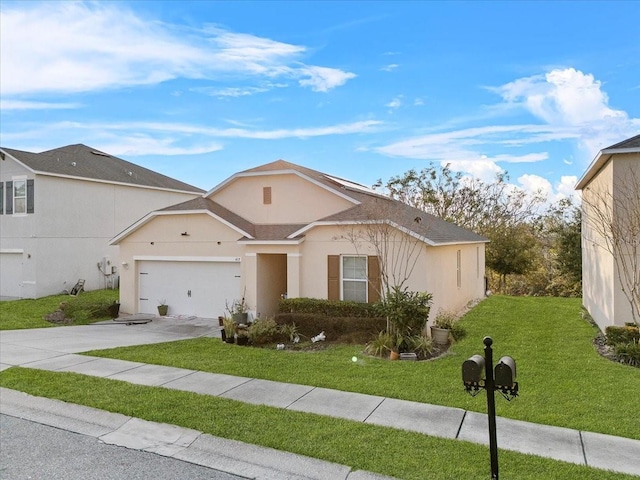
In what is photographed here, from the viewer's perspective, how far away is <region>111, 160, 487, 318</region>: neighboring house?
13820mm

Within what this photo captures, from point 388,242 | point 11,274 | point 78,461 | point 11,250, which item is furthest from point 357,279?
point 11,274

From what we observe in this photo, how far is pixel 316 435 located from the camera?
5.91 metres

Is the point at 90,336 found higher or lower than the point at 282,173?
lower

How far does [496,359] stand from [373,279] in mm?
4532

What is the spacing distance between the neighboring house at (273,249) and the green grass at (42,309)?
4.81 feet

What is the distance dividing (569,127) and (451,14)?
9.10 meters

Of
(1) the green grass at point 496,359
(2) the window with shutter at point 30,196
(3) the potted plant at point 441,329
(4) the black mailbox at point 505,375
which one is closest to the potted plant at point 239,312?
(1) the green grass at point 496,359

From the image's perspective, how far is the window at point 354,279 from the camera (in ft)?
45.4

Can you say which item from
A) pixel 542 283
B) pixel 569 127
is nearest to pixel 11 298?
pixel 569 127

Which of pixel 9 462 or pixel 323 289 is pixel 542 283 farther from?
pixel 9 462

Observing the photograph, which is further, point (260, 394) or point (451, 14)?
point (451, 14)

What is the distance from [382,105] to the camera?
18.3 metres

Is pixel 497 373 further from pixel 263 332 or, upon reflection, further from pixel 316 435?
pixel 263 332

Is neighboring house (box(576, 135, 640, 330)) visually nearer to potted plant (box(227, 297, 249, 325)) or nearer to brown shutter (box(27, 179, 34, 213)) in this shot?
potted plant (box(227, 297, 249, 325))
